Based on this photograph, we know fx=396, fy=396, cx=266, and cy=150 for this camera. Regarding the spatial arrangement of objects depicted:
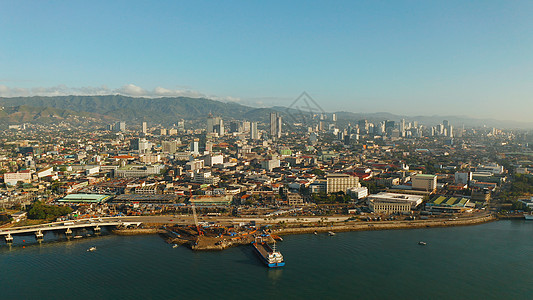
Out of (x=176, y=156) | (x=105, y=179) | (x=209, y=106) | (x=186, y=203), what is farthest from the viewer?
(x=209, y=106)

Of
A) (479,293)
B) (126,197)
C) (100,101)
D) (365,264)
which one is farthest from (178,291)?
(100,101)

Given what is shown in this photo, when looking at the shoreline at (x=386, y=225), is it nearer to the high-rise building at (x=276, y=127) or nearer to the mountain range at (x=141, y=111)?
the high-rise building at (x=276, y=127)

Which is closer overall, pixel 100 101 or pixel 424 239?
pixel 424 239

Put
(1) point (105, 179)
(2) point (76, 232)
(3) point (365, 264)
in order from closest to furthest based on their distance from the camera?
(3) point (365, 264) → (2) point (76, 232) → (1) point (105, 179)

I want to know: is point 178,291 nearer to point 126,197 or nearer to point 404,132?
point 126,197

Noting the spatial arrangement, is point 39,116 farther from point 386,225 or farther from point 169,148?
point 386,225

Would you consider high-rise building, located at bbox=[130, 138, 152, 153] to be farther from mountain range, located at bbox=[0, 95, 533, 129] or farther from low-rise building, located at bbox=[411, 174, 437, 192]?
mountain range, located at bbox=[0, 95, 533, 129]
